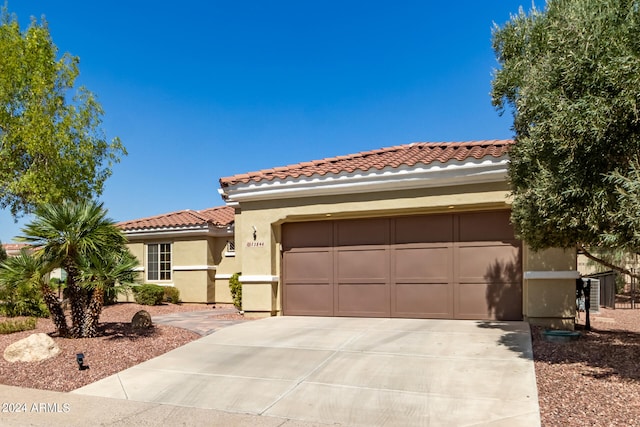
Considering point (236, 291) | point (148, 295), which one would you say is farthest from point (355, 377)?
point (148, 295)

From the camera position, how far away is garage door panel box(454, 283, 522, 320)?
11.0 m

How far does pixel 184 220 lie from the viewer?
1934cm

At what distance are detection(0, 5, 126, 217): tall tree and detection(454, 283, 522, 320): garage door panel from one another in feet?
41.1

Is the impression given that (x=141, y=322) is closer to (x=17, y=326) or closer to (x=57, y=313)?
(x=57, y=313)

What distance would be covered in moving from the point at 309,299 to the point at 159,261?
9183 millimetres

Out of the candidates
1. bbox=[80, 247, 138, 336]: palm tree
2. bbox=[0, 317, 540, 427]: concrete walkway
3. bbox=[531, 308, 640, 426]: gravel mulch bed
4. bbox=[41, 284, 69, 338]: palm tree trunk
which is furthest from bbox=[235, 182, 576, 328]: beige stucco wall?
bbox=[41, 284, 69, 338]: palm tree trunk

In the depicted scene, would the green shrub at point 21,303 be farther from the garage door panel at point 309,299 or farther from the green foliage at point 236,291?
the garage door panel at point 309,299

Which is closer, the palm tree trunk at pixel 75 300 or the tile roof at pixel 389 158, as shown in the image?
the palm tree trunk at pixel 75 300

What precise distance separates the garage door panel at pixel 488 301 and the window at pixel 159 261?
12216 mm

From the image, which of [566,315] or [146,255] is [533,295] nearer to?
[566,315]

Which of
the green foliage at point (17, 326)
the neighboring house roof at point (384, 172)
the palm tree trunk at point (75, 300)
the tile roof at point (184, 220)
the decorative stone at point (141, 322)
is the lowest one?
the green foliage at point (17, 326)

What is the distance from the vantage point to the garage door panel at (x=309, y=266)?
1267 centimetres

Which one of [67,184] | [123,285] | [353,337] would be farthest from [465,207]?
[67,184]

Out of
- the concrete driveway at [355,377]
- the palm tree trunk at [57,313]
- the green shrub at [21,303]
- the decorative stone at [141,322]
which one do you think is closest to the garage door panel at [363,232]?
the concrete driveway at [355,377]
